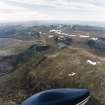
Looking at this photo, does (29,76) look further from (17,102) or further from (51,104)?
(51,104)

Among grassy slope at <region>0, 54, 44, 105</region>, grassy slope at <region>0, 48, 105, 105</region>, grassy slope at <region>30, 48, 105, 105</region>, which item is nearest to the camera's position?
grassy slope at <region>30, 48, 105, 105</region>

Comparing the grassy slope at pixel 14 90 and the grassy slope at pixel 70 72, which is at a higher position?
the grassy slope at pixel 70 72

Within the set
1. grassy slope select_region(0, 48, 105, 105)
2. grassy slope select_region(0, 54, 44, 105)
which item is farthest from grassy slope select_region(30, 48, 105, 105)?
grassy slope select_region(0, 54, 44, 105)

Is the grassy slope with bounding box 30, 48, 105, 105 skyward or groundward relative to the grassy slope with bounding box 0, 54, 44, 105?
skyward

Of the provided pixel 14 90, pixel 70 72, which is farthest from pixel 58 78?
pixel 14 90

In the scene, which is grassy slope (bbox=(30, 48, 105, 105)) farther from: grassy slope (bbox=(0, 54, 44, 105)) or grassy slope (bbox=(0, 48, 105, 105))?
grassy slope (bbox=(0, 54, 44, 105))

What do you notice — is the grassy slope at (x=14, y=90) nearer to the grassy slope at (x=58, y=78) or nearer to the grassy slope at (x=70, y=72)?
the grassy slope at (x=58, y=78)

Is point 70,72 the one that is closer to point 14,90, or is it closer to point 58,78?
point 58,78

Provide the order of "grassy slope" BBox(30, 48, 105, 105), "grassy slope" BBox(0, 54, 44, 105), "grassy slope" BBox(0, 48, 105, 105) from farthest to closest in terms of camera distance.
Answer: "grassy slope" BBox(0, 54, 44, 105), "grassy slope" BBox(0, 48, 105, 105), "grassy slope" BBox(30, 48, 105, 105)

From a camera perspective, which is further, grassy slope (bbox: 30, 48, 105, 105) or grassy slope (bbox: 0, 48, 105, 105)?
grassy slope (bbox: 0, 48, 105, 105)

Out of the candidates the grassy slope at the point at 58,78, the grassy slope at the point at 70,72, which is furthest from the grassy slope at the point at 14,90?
the grassy slope at the point at 70,72

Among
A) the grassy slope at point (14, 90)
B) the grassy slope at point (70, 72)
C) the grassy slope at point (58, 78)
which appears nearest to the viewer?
the grassy slope at point (70, 72)
